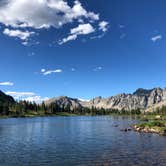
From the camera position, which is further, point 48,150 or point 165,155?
point 48,150

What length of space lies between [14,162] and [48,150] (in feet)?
45.3

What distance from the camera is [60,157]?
56.2 meters

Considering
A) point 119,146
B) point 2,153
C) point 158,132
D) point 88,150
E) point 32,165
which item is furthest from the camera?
point 158,132

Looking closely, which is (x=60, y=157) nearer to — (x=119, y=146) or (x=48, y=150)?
(x=48, y=150)

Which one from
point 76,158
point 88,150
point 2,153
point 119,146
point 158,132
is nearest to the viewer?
point 76,158

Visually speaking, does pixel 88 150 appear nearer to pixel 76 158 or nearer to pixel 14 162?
pixel 76 158

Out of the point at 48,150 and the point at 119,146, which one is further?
the point at 119,146

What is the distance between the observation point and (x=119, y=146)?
233ft

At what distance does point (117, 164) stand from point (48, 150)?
19.8 metres

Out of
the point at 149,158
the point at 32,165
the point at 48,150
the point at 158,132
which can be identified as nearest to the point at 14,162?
the point at 32,165

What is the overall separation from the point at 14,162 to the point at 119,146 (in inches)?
1128

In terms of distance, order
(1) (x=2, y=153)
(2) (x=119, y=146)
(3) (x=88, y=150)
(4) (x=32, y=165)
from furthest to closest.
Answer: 1. (2) (x=119, y=146)
2. (3) (x=88, y=150)
3. (1) (x=2, y=153)
4. (4) (x=32, y=165)

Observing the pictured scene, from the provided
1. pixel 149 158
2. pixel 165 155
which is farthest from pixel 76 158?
pixel 165 155

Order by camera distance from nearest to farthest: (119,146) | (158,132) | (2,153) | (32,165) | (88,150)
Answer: (32,165)
(2,153)
(88,150)
(119,146)
(158,132)
